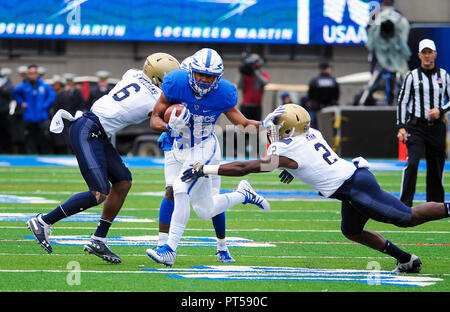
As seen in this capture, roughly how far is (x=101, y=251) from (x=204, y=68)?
1450 mm

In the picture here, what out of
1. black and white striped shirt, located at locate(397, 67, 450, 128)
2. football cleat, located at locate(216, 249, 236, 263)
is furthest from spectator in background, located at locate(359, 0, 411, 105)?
football cleat, located at locate(216, 249, 236, 263)

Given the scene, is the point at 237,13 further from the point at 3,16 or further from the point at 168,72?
the point at 168,72

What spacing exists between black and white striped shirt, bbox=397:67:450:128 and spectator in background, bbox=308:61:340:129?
764 centimetres

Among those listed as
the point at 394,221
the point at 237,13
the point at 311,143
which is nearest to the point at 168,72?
the point at 311,143

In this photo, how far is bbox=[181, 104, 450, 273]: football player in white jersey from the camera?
18.6 feet

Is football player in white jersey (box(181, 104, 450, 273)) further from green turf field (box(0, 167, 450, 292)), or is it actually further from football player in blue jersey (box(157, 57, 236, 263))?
football player in blue jersey (box(157, 57, 236, 263))

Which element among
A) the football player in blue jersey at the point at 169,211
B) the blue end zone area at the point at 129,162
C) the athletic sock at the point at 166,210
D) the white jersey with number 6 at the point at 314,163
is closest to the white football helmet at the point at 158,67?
the football player in blue jersey at the point at 169,211

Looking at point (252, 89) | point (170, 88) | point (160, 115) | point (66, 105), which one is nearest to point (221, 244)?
A: point (160, 115)

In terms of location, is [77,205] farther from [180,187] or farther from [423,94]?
[423,94]

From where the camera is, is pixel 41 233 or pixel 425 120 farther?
pixel 425 120

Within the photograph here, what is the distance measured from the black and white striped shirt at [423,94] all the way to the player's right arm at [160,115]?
3807 mm

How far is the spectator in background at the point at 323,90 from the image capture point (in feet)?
55.7

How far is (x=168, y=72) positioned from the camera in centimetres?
641

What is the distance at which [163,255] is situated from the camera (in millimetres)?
5738
